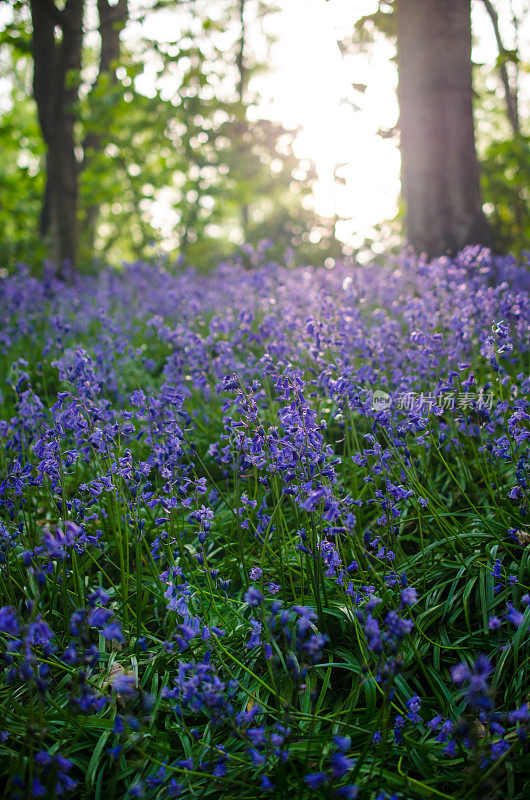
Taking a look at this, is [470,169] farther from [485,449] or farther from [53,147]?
[53,147]

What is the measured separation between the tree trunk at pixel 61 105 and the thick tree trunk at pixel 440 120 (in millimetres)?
5127

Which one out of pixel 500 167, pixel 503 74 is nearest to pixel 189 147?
pixel 500 167

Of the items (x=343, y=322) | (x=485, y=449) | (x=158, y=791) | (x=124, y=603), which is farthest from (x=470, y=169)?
(x=158, y=791)

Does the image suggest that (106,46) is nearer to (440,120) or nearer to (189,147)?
(189,147)

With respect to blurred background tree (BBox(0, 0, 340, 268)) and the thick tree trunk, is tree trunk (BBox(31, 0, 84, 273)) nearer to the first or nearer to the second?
blurred background tree (BBox(0, 0, 340, 268))

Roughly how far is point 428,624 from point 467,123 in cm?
552

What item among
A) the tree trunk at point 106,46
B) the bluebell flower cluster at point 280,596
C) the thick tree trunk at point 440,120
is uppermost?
the tree trunk at point 106,46

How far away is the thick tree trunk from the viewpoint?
577cm

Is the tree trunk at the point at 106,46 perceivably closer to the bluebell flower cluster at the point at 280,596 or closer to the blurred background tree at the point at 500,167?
the blurred background tree at the point at 500,167

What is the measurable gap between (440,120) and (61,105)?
5724 mm

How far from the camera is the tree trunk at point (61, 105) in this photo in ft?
28.3

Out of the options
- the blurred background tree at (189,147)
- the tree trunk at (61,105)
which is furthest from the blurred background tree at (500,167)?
the tree trunk at (61,105)

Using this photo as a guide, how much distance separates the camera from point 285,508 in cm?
280

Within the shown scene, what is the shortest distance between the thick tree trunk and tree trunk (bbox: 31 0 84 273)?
202 inches
